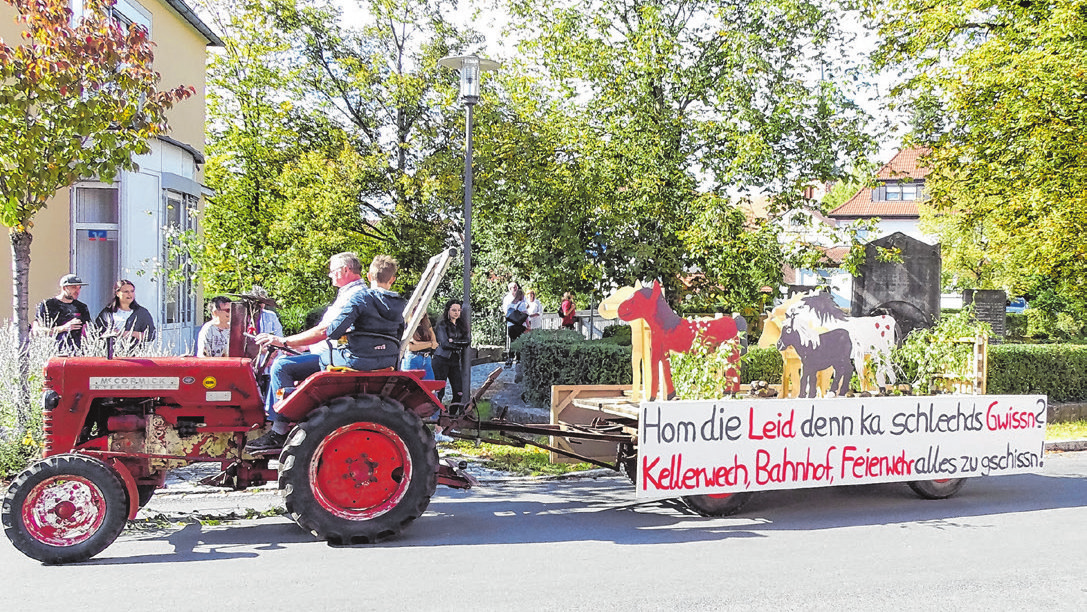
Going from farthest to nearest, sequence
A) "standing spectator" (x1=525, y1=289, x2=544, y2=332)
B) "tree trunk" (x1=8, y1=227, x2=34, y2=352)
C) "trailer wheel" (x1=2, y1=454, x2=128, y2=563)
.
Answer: "standing spectator" (x1=525, y1=289, x2=544, y2=332), "tree trunk" (x1=8, y1=227, x2=34, y2=352), "trailer wheel" (x1=2, y1=454, x2=128, y2=563)

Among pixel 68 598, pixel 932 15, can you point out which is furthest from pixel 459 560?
pixel 932 15

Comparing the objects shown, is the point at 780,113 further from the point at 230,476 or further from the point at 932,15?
the point at 230,476

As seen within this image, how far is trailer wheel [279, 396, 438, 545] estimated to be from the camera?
5.87m

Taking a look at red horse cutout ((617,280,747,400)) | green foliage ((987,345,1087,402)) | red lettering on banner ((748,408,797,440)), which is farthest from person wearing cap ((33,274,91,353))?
green foliage ((987,345,1087,402))

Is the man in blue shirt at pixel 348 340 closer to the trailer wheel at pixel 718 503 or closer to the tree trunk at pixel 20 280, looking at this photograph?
the trailer wheel at pixel 718 503

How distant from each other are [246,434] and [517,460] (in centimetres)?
351

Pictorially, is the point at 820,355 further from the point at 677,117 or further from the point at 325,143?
the point at 325,143

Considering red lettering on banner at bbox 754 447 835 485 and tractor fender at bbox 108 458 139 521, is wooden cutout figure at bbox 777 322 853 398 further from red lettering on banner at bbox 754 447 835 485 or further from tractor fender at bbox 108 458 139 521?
tractor fender at bbox 108 458 139 521

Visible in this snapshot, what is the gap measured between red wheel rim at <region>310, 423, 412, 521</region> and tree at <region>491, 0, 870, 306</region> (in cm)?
→ 876

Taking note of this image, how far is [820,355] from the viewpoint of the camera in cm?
762

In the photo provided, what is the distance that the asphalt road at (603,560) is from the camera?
4.92 meters

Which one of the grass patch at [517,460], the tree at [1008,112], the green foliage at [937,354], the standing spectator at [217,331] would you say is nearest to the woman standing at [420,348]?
the grass patch at [517,460]

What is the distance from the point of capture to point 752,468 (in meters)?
6.82

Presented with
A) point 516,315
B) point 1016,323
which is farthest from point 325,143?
point 1016,323
